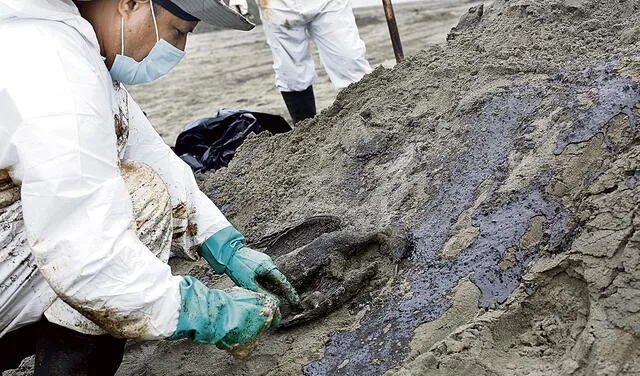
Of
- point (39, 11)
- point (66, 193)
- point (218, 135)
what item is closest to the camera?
point (66, 193)

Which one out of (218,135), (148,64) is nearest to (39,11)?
(148,64)

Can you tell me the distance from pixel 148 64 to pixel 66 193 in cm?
55

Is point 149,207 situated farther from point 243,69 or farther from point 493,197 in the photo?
point 243,69

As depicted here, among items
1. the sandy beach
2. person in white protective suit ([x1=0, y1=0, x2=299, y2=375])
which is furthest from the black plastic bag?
person in white protective suit ([x1=0, y1=0, x2=299, y2=375])

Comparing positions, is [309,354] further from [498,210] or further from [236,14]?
[236,14]

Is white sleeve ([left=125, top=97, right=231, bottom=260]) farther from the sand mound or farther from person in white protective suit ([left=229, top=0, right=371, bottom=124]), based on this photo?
person in white protective suit ([left=229, top=0, right=371, bottom=124])

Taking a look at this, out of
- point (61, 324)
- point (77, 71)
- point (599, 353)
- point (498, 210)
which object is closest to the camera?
point (599, 353)

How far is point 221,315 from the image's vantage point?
2059 mm

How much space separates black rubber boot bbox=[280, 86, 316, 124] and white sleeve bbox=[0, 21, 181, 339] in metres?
3.28

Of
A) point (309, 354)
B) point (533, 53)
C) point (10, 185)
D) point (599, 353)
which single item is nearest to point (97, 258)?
point (10, 185)

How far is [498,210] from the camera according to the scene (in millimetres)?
2363

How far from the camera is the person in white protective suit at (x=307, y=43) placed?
4.84 meters

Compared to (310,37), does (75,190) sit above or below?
above

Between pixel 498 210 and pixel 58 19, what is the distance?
54.4 inches
